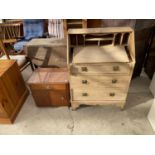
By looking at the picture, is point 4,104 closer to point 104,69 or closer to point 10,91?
point 10,91

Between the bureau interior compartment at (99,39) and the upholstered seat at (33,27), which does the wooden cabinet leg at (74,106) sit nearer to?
the bureau interior compartment at (99,39)

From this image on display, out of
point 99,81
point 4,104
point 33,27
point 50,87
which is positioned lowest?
point 4,104

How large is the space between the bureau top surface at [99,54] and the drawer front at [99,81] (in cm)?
24

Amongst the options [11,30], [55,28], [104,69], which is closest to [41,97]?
[104,69]

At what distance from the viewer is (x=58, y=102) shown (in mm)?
2115

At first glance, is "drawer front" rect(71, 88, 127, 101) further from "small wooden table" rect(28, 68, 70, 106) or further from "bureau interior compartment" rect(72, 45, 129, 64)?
"bureau interior compartment" rect(72, 45, 129, 64)

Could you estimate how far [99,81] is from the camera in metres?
1.76

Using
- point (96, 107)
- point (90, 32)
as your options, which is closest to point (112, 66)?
point (90, 32)

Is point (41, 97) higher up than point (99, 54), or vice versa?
point (99, 54)

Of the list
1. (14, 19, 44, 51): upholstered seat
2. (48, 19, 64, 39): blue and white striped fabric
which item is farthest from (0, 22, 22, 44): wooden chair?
(48, 19, 64, 39): blue and white striped fabric

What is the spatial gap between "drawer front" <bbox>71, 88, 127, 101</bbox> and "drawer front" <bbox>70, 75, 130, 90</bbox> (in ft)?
0.30

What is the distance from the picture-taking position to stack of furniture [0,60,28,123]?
1.77 m

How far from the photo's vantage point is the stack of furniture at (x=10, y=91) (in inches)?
69.7

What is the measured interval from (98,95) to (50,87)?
678 millimetres
